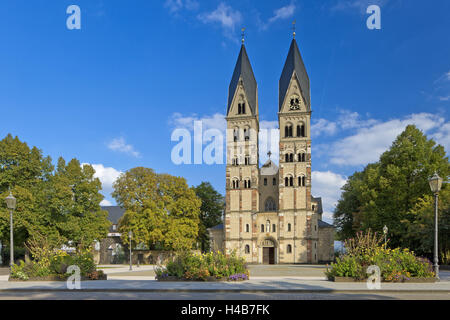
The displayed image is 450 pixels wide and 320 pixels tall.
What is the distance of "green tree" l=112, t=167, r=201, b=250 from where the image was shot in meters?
44.1

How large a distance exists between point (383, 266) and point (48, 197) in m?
32.2

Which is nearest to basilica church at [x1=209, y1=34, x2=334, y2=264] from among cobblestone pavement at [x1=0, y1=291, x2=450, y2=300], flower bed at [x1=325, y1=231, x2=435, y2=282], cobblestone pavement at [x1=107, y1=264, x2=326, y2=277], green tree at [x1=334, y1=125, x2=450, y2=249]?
green tree at [x1=334, y1=125, x2=450, y2=249]

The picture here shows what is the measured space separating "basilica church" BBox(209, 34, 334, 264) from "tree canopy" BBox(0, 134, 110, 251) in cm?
2203

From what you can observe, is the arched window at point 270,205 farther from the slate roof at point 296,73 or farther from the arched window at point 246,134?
the slate roof at point 296,73

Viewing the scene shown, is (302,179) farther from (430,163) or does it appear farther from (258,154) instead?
(430,163)

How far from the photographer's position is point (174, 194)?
4841 centimetres

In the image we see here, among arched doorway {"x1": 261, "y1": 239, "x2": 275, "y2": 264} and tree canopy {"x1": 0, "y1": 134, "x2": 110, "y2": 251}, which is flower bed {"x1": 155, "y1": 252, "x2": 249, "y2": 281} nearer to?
tree canopy {"x1": 0, "y1": 134, "x2": 110, "y2": 251}

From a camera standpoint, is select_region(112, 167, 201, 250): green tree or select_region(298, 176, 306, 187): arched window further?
select_region(298, 176, 306, 187): arched window

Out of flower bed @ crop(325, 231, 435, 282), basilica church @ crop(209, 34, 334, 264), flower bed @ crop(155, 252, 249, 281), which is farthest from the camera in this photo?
basilica church @ crop(209, 34, 334, 264)

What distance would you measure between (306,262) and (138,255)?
23.7m

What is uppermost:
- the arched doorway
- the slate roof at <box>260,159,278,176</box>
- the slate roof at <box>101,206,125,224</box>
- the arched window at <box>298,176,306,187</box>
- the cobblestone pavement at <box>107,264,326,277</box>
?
the slate roof at <box>260,159,278,176</box>

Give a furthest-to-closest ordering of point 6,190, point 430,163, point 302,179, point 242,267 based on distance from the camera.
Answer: point 302,179 < point 430,163 < point 6,190 < point 242,267

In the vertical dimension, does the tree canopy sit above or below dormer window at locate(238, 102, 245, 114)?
below

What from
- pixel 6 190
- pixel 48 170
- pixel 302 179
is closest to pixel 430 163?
pixel 302 179
